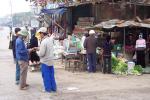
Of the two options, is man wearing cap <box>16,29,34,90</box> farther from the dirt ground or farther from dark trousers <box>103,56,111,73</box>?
dark trousers <box>103,56,111,73</box>

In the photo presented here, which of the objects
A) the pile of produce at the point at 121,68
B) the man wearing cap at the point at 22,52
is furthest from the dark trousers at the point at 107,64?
the man wearing cap at the point at 22,52

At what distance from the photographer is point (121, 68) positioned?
18.5 m

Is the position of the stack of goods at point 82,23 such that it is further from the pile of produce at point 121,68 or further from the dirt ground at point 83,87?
the dirt ground at point 83,87

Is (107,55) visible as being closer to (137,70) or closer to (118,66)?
(118,66)

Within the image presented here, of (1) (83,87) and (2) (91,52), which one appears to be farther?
(2) (91,52)

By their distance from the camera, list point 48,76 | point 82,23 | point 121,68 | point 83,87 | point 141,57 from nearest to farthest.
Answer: point 48,76, point 83,87, point 121,68, point 141,57, point 82,23

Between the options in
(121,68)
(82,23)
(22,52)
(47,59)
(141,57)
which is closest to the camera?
(47,59)

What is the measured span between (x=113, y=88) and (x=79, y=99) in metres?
2.29

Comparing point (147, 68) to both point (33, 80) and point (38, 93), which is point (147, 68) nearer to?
point (33, 80)

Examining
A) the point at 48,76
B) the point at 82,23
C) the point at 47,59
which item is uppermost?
the point at 82,23

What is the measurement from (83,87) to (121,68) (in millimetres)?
4172

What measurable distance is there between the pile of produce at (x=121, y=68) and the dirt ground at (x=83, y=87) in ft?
1.82

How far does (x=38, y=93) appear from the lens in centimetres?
1359

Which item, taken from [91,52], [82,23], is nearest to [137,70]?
[91,52]
